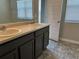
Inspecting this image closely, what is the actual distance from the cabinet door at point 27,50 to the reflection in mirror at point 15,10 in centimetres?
80

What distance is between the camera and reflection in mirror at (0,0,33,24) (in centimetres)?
229

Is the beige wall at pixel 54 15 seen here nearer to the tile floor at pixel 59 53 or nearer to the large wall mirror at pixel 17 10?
the tile floor at pixel 59 53

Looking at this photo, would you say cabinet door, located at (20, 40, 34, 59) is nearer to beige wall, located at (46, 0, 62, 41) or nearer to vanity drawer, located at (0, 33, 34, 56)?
vanity drawer, located at (0, 33, 34, 56)

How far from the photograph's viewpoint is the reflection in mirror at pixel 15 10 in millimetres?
2293

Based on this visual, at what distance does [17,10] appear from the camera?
9.09ft

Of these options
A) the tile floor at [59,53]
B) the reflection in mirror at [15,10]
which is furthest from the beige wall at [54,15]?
the reflection in mirror at [15,10]

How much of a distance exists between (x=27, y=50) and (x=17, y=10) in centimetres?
122

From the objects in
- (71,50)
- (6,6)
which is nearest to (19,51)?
(6,6)

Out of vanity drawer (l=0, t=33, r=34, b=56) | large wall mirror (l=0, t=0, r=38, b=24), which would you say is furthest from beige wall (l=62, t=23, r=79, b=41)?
vanity drawer (l=0, t=33, r=34, b=56)

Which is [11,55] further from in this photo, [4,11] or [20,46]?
[4,11]

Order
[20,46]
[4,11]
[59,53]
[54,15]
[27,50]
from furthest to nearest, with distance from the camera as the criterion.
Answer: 1. [54,15]
2. [59,53]
3. [4,11]
4. [27,50]
5. [20,46]

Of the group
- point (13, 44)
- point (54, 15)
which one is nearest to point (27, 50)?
point (13, 44)

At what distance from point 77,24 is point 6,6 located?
8.53 feet

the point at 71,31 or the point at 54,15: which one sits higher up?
the point at 54,15
